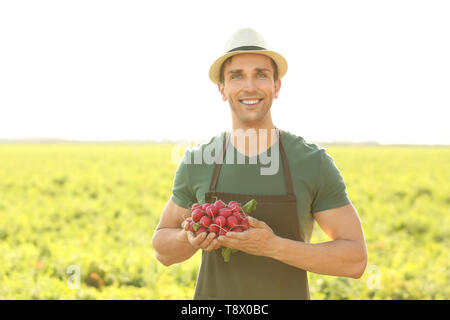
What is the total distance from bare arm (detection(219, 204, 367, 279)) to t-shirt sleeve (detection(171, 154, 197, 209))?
461 mm

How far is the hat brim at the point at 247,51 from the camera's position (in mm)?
2178

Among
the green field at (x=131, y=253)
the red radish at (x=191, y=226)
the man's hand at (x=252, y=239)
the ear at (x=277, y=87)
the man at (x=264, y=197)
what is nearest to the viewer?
the man's hand at (x=252, y=239)

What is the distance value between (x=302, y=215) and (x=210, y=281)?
0.58m

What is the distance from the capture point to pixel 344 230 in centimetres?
208

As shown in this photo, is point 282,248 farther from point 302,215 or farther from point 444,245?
point 444,245

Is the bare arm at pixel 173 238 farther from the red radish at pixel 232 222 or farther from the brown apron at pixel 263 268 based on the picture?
the red radish at pixel 232 222

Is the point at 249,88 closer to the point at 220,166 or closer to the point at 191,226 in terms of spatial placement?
the point at 220,166

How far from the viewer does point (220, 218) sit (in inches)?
74.9

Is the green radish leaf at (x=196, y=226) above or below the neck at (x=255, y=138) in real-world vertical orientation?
below

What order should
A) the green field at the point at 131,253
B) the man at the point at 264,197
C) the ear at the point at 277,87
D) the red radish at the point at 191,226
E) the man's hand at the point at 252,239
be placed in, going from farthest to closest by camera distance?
the green field at the point at 131,253, the ear at the point at 277,87, the man at the point at 264,197, the red radish at the point at 191,226, the man's hand at the point at 252,239

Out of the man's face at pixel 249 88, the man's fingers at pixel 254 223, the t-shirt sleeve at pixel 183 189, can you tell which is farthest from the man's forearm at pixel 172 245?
the man's face at pixel 249 88

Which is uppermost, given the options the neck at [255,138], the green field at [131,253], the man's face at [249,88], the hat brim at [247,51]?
the hat brim at [247,51]

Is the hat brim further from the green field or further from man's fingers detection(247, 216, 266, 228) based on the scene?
the green field

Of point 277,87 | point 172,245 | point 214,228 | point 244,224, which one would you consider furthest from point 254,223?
point 277,87
